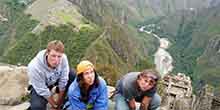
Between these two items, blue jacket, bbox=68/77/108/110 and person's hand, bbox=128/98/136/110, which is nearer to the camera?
blue jacket, bbox=68/77/108/110

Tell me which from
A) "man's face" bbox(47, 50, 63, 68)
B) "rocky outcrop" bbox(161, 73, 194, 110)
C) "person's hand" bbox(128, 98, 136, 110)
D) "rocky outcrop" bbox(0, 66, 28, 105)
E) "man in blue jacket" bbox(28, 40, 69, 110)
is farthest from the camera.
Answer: "rocky outcrop" bbox(161, 73, 194, 110)

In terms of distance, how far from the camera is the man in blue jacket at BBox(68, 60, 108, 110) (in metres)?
10.0

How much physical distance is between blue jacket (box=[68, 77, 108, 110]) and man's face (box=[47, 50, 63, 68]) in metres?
0.68

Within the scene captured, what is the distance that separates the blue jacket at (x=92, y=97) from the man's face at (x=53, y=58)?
68 centimetres

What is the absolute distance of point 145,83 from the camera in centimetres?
1039

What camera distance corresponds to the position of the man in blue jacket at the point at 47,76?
→ 34.2 feet

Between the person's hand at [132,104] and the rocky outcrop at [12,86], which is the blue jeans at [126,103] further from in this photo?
the rocky outcrop at [12,86]

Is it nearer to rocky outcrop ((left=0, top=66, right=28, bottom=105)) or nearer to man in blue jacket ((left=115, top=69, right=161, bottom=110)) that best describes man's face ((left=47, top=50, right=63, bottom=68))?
man in blue jacket ((left=115, top=69, right=161, bottom=110))

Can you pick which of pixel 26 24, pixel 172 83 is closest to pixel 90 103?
pixel 172 83

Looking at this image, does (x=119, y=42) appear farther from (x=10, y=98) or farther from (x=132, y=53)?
(x=10, y=98)

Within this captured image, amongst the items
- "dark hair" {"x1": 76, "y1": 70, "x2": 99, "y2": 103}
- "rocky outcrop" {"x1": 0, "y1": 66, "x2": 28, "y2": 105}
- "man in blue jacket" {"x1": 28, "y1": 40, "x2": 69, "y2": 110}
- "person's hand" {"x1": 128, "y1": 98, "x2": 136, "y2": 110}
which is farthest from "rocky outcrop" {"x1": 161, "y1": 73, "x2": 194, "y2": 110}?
"dark hair" {"x1": 76, "y1": 70, "x2": 99, "y2": 103}

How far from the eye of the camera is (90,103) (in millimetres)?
10727

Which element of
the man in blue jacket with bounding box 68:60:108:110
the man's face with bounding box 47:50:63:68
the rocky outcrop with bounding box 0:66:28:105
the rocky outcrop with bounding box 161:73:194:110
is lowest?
the rocky outcrop with bounding box 161:73:194:110

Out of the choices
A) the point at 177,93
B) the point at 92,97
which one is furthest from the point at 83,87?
the point at 177,93
